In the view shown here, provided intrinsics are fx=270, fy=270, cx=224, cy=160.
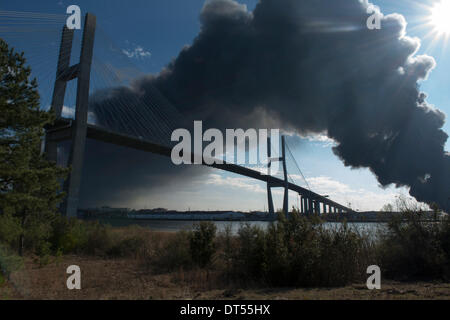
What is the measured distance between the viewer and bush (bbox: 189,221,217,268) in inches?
344

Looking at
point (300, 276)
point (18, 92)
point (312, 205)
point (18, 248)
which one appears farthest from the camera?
point (312, 205)

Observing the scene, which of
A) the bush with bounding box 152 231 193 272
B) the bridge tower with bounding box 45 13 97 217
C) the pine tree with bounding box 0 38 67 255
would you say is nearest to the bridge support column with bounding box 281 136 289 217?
the bridge tower with bounding box 45 13 97 217

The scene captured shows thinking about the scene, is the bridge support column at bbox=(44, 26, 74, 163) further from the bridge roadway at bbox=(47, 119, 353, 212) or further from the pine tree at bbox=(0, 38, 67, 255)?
the pine tree at bbox=(0, 38, 67, 255)

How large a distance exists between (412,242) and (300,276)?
11.8ft

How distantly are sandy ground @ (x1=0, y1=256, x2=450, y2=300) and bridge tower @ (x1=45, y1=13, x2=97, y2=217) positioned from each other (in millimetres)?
12110

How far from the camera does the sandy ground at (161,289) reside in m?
5.22

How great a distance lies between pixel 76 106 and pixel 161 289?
19125 mm

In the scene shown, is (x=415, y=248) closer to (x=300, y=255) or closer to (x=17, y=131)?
(x=300, y=255)

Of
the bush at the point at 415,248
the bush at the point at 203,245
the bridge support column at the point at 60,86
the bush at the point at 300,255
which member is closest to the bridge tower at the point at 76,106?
the bridge support column at the point at 60,86

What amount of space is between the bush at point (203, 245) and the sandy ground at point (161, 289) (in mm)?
1093

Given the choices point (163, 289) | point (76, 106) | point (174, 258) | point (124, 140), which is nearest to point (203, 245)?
point (174, 258)
